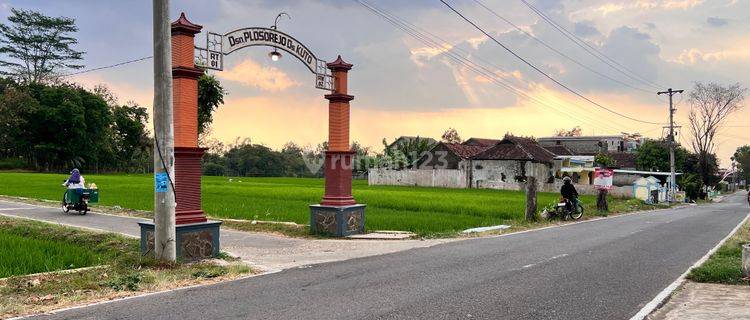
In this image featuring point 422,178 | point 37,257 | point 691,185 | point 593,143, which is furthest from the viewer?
point 593,143

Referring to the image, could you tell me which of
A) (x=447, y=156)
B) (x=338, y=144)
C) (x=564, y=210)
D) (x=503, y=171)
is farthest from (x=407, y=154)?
(x=338, y=144)

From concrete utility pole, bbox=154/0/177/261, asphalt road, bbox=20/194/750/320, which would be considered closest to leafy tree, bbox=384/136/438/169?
Answer: asphalt road, bbox=20/194/750/320

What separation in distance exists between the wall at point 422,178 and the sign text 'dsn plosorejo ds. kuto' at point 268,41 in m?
41.9

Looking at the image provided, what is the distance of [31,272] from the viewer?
9.02 meters

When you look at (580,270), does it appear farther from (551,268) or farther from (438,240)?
(438,240)

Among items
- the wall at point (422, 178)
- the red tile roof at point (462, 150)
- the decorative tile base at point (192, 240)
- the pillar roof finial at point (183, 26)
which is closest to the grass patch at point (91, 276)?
the decorative tile base at point (192, 240)

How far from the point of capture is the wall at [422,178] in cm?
5572

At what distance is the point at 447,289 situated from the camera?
26.4 feet

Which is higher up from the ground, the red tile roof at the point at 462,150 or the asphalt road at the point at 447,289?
the red tile roof at the point at 462,150

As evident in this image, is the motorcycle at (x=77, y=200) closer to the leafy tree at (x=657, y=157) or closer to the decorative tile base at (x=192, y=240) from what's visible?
the decorative tile base at (x=192, y=240)

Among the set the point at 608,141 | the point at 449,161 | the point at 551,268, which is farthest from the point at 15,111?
the point at 608,141

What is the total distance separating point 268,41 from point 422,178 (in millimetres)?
44419

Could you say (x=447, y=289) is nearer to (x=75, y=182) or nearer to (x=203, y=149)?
(x=203, y=149)

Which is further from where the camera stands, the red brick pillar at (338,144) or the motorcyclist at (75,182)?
the motorcyclist at (75,182)
